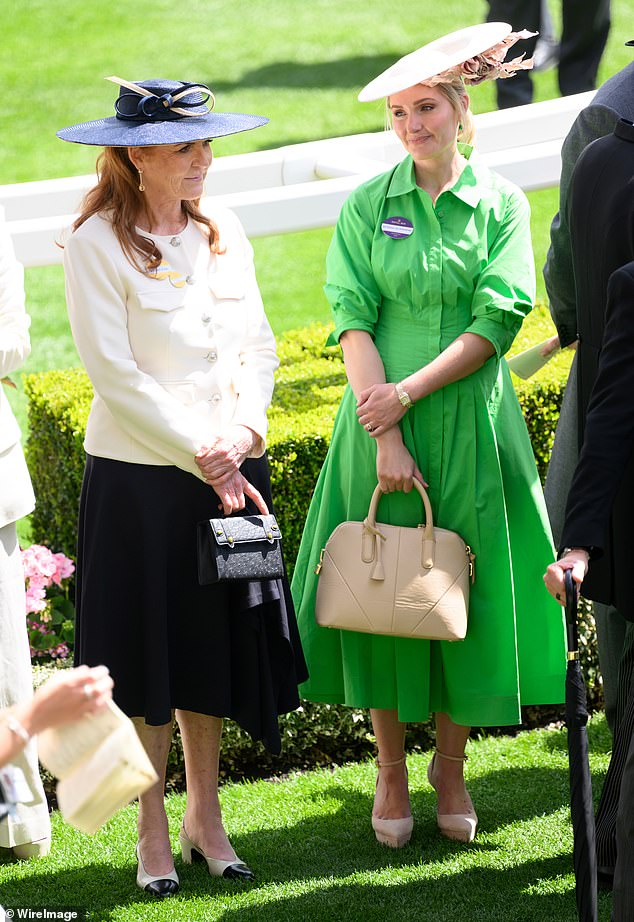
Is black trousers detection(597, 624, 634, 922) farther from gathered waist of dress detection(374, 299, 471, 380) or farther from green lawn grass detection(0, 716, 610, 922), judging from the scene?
gathered waist of dress detection(374, 299, 471, 380)

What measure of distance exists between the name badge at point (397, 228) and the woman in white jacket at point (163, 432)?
0.47 m

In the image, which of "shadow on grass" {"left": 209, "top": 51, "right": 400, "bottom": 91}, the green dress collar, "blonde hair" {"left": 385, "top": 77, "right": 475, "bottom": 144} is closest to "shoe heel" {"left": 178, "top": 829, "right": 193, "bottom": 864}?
the green dress collar

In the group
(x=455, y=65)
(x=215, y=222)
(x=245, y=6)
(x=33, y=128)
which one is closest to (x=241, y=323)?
(x=215, y=222)

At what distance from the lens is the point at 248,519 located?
3947 mm

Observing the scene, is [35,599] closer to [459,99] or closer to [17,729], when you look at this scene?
[459,99]

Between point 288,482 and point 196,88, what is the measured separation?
1.71 m

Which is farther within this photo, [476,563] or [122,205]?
[476,563]

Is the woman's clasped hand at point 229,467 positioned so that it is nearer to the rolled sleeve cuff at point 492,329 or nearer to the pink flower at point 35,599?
the rolled sleeve cuff at point 492,329

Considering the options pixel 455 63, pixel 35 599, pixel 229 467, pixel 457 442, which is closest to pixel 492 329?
pixel 457 442

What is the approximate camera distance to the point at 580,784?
313 centimetres

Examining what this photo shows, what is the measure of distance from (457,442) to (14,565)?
53.6 inches

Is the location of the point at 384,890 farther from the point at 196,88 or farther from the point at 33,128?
the point at 33,128

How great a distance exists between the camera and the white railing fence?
17.1 ft

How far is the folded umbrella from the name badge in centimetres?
141
